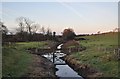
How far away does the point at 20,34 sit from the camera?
4385 inches

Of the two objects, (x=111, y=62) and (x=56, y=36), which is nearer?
(x=111, y=62)

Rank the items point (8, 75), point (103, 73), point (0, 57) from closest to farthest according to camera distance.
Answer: point (8, 75) < point (103, 73) < point (0, 57)

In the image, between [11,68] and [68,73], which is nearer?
[11,68]

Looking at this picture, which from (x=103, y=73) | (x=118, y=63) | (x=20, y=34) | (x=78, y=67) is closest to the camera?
(x=103, y=73)

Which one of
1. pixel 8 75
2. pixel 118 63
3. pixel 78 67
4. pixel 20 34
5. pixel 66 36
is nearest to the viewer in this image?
pixel 8 75

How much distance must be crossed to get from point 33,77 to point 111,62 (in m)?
11.5

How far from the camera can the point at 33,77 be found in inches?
1040

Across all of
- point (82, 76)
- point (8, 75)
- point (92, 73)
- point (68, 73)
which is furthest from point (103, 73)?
point (8, 75)

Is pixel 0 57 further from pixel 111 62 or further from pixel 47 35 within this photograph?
pixel 47 35

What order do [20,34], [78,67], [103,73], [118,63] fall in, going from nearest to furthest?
[103,73] < [118,63] < [78,67] < [20,34]

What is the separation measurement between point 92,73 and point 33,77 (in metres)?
7.98

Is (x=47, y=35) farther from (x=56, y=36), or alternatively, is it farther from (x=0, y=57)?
(x=0, y=57)

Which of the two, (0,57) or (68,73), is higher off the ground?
(0,57)

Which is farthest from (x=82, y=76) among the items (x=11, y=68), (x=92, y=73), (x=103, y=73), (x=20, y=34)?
(x=20, y=34)
